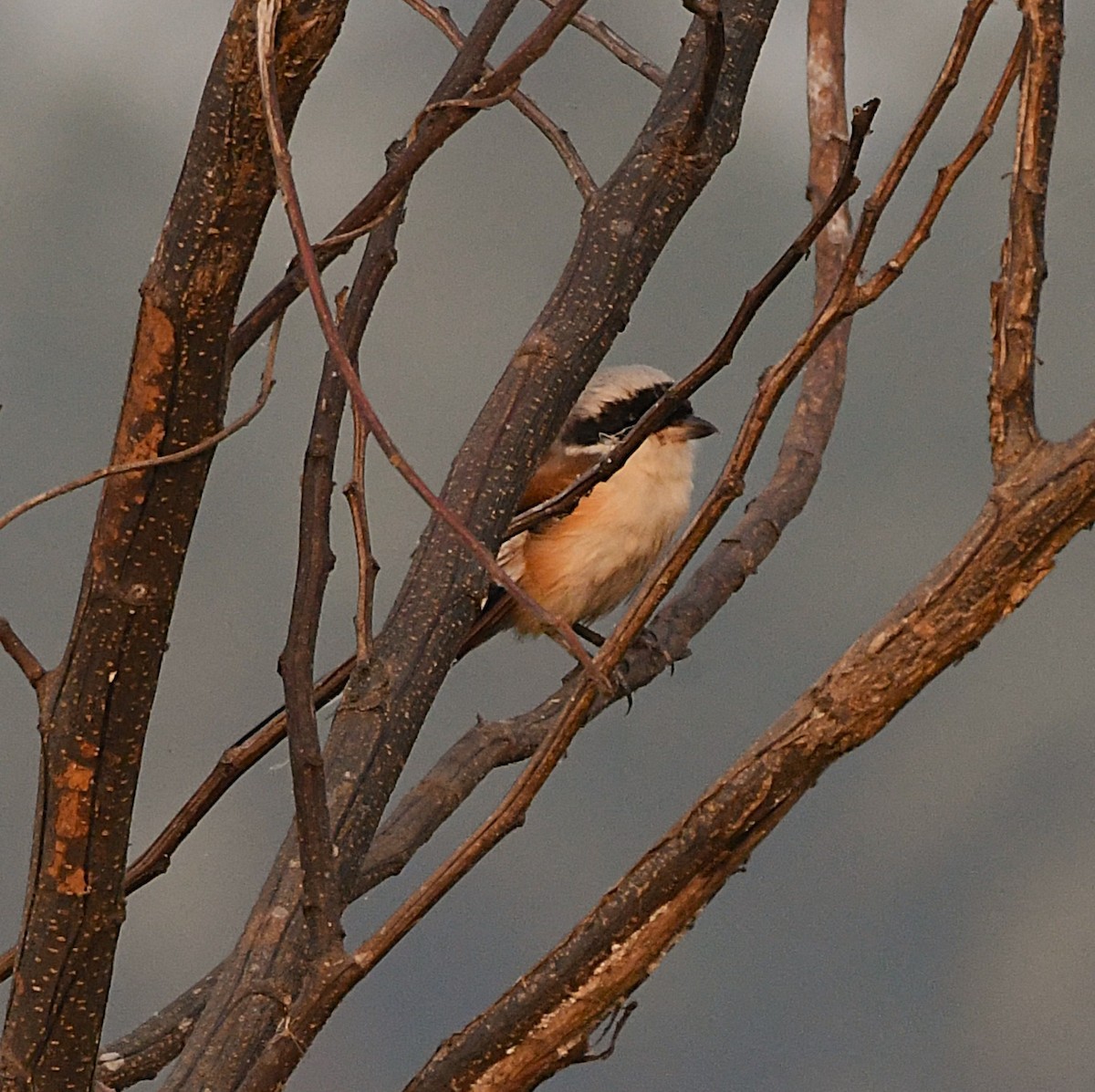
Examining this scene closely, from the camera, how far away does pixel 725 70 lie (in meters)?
1.74

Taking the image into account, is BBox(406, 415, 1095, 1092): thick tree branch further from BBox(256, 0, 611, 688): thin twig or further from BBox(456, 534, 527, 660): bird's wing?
BBox(456, 534, 527, 660): bird's wing

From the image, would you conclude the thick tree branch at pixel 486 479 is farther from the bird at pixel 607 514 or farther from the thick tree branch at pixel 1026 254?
the bird at pixel 607 514

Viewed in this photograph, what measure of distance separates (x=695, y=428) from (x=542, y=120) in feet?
3.29

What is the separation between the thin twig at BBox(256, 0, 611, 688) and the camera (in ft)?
2.82

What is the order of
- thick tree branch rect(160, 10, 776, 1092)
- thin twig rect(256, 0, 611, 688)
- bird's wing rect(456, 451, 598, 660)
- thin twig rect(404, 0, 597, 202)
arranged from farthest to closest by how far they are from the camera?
bird's wing rect(456, 451, 598, 660)
thin twig rect(404, 0, 597, 202)
thick tree branch rect(160, 10, 776, 1092)
thin twig rect(256, 0, 611, 688)

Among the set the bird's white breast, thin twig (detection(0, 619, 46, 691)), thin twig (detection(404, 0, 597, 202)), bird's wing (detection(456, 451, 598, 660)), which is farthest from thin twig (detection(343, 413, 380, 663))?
the bird's white breast

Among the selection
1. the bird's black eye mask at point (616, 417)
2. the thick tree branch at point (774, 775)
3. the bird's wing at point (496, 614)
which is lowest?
the thick tree branch at point (774, 775)

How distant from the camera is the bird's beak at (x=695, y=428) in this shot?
294 cm

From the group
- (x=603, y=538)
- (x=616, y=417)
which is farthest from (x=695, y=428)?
(x=603, y=538)

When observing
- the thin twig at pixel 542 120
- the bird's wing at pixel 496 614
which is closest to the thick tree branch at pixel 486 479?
the thin twig at pixel 542 120

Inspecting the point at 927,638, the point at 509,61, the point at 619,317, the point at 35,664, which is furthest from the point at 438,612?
the point at 509,61

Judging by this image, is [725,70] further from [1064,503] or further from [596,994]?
[596,994]

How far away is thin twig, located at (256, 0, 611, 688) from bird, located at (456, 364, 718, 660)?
190cm

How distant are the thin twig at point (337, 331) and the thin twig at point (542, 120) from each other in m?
0.96
